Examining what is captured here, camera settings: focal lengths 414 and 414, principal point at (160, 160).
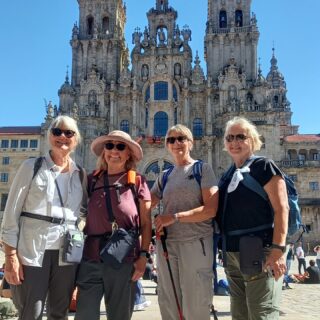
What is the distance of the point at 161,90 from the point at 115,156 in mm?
42538

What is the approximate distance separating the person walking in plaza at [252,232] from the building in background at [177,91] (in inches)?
1529

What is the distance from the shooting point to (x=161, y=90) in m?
47.0

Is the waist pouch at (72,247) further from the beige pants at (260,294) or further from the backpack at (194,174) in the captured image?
the beige pants at (260,294)

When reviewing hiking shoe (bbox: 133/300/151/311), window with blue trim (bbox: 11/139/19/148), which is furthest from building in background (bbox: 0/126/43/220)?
hiking shoe (bbox: 133/300/151/311)

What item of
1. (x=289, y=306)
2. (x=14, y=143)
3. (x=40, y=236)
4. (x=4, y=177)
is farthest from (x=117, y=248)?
(x=14, y=143)

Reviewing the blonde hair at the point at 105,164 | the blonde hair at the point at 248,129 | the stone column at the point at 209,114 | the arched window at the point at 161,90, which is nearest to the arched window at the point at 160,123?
the arched window at the point at 161,90

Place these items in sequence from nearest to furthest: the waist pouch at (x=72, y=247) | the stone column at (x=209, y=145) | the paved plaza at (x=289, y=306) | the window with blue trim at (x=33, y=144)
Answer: the waist pouch at (x=72, y=247)
the paved plaza at (x=289, y=306)
the stone column at (x=209, y=145)
the window with blue trim at (x=33, y=144)

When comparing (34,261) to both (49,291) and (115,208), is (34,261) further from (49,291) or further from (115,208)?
(115,208)

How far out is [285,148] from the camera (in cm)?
4662

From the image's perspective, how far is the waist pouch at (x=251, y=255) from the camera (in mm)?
4453

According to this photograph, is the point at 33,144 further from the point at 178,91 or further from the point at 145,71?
the point at 178,91

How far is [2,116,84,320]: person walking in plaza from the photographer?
4488 mm

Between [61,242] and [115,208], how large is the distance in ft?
2.35

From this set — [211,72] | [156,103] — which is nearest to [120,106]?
[156,103]
